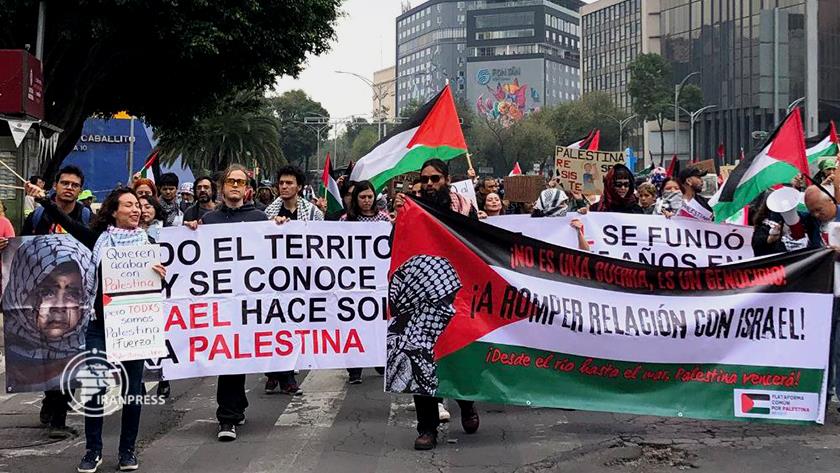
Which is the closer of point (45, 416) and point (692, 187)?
point (45, 416)

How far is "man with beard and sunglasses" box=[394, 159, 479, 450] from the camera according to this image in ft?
21.5

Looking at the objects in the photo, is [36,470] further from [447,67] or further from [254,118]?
[447,67]

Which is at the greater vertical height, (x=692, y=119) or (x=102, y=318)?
(x=692, y=119)

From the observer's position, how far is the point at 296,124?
102438mm

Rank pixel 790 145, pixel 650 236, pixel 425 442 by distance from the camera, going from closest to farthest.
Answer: pixel 425 442
pixel 650 236
pixel 790 145

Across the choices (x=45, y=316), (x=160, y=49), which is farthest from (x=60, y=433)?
(x=160, y=49)

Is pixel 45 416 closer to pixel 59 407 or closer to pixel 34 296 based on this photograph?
pixel 59 407

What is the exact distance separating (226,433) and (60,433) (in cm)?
115

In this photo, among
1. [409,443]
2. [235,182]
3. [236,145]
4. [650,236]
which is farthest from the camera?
[236,145]

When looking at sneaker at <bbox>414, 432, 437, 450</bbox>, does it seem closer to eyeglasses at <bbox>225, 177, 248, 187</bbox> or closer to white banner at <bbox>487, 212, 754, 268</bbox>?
eyeglasses at <bbox>225, 177, 248, 187</bbox>

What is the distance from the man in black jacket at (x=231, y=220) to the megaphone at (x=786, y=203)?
3667 mm

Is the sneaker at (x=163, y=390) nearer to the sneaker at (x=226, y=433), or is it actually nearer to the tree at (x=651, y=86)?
the sneaker at (x=226, y=433)

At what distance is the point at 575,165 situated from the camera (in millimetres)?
12172

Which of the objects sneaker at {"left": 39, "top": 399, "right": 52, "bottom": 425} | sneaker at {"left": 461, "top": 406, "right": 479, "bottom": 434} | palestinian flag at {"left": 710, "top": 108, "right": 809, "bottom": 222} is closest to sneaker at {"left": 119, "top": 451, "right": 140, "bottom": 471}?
sneaker at {"left": 39, "top": 399, "right": 52, "bottom": 425}
